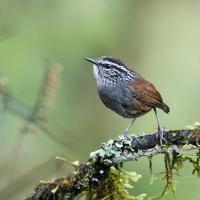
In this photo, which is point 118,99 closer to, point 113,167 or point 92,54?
point 113,167

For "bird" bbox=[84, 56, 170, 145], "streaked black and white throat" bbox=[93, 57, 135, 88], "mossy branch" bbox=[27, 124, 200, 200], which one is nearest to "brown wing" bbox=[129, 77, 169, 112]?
"bird" bbox=[84, 56, 170, 145]

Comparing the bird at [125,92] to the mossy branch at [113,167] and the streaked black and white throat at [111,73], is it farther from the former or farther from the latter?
the mossy branch at [113,167]

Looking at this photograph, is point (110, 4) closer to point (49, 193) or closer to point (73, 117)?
point (73, 117)

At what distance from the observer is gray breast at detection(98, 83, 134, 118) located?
5.68 meters

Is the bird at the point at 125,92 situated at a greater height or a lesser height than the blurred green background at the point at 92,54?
lesser

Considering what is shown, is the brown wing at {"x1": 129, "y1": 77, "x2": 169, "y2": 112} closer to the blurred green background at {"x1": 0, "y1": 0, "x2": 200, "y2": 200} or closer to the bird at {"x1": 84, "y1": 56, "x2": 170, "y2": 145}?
the bird at {"x1": 84, "y1": 56, "x2": 170, "y2": 145}

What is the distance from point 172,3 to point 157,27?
1.77 feet

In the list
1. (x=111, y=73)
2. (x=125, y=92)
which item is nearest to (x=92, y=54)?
(x=111, y=73)

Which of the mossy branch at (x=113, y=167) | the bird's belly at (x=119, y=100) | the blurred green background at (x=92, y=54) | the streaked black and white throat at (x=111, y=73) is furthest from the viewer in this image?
the blurred green background at (x=92, y=54)

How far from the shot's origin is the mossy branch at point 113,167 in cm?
422

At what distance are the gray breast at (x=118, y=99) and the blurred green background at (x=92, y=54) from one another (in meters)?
3.21

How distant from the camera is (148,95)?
5.68 m

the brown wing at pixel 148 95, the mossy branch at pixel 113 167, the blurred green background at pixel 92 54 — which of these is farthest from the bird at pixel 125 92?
the blurred green background at pixel 92 54

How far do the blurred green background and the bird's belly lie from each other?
323 centimetres
